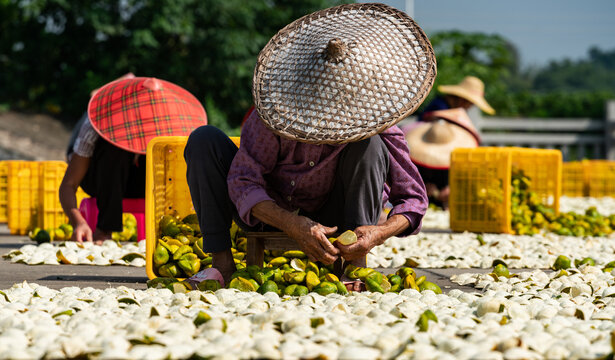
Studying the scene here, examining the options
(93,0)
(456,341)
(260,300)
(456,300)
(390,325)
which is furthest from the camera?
(93,0)

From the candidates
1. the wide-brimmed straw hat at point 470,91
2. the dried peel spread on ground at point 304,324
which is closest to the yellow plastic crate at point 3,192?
the dried peel spread on ground at point 304,324

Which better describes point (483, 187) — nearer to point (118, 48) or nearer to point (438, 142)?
point (438, 142)

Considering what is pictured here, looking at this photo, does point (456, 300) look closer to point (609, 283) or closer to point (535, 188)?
point (609, 283)

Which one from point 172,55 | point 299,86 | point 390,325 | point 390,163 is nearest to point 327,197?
point 390,163

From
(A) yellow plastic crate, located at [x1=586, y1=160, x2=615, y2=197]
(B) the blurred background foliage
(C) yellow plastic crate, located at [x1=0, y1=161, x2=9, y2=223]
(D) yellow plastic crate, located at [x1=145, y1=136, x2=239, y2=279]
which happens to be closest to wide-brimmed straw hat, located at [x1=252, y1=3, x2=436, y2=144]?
(D) yellow plastic crate, located at [x1=145, y1=136, x2=239, y2=279]

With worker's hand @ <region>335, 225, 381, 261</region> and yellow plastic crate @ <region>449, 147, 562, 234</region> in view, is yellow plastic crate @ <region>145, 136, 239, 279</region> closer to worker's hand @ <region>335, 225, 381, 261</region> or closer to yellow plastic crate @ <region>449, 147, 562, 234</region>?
worker's hand @ <region>335, 225, 381, 261</region>

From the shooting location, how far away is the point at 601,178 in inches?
366

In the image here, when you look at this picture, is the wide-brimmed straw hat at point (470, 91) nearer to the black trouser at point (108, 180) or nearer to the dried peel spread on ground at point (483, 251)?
the dried peel spread on ground at point (483, 251)

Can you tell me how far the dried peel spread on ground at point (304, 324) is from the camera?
1.43m

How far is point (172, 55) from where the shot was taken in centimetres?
1231

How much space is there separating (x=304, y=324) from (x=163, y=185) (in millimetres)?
1217

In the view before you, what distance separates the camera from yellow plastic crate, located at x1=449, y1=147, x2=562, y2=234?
195 inches

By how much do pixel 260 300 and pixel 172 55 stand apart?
10858mm

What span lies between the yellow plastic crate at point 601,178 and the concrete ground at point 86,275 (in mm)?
6802
